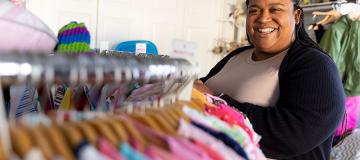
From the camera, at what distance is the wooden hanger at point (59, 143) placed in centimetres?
37

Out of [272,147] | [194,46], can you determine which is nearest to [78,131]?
[194,46]

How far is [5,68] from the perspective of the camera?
0.35 m

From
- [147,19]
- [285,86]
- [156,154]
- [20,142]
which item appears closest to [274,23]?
[285,86]

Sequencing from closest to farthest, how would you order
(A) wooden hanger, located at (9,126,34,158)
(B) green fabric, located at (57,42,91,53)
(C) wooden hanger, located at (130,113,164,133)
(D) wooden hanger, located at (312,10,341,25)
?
(A) wooden hanger, located at (9,126,34,158)
(C) wooden hanger, located at (130,113,164,133)
(B) green fabric, located at (57,42,91,53)
(D) wooden hanger, located at (312,10,341,25)

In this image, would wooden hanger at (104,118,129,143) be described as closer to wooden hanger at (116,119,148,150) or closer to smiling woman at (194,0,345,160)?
wooden hanger at (116,119,148,150)

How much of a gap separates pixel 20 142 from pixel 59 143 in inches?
1.4

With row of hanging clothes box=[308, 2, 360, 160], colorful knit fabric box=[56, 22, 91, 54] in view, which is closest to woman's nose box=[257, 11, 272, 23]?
colorful knit fabric box=[56, 22, 91, 54]

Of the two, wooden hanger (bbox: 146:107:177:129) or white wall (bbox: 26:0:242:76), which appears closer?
wooden hanger (bbox: 146:107:177:129)

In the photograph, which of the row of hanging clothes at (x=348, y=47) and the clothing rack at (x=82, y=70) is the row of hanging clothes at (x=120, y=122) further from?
the row of hanging clothes at (x=348, y=47)

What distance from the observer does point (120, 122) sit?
1.47ft

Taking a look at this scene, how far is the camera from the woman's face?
46.7 inches

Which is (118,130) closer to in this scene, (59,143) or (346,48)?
(59,143)

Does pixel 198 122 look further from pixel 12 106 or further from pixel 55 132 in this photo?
pixel 12 106

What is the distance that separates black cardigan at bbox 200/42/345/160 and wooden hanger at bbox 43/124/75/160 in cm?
68
